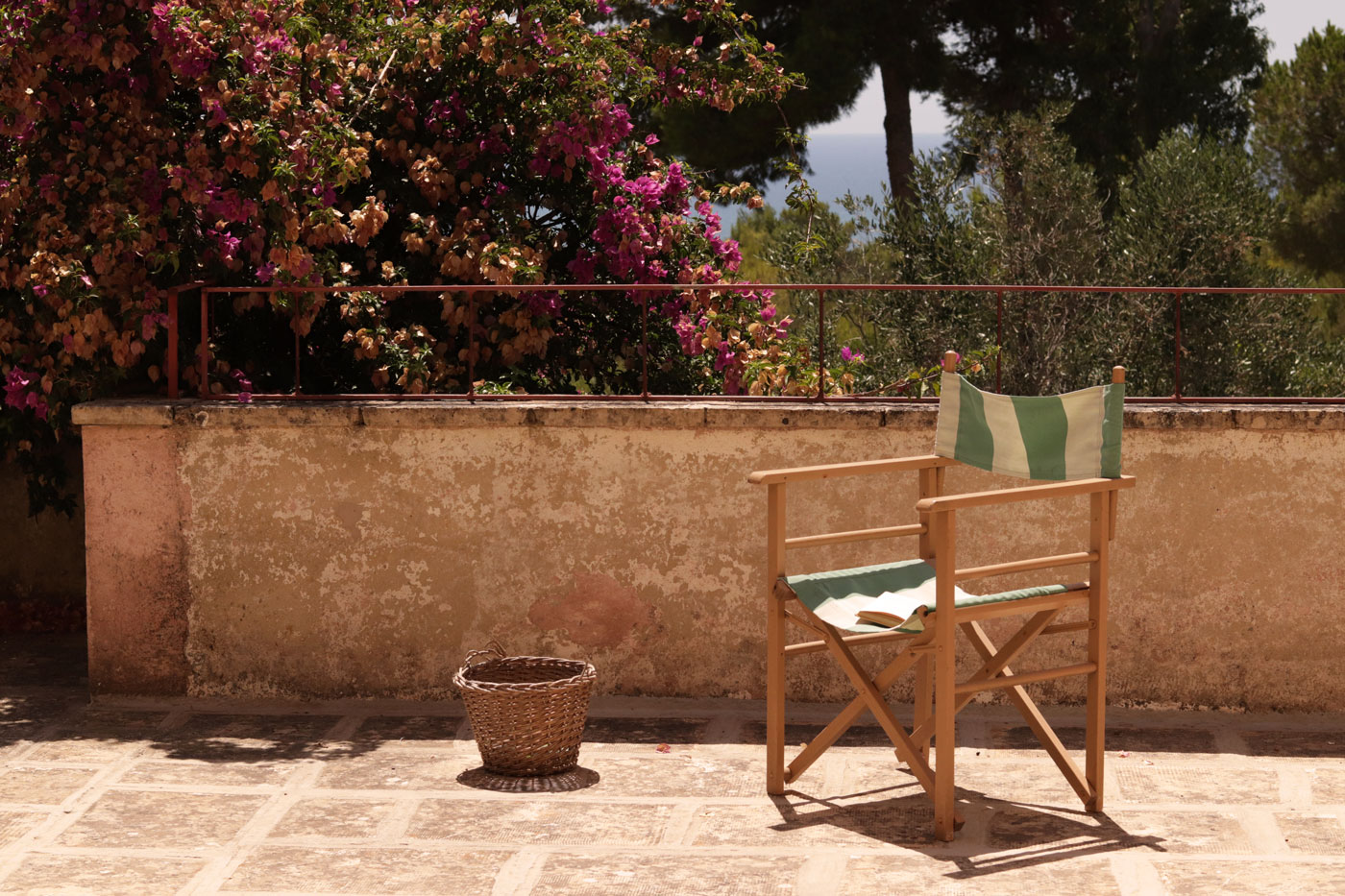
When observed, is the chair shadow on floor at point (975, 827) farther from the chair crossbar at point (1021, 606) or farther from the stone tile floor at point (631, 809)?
the chair crossbar at point (1021, 606)

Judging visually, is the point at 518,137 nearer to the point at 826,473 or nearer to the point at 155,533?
the point at 155,533

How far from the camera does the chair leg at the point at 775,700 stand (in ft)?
14.1

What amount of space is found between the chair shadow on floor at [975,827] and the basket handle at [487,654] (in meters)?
1.04

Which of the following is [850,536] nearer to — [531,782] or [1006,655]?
[1006,655]

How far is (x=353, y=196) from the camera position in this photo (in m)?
6.56

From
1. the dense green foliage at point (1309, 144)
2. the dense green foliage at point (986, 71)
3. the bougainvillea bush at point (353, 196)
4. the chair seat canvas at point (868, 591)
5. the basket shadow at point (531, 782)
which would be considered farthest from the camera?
the dense green foliage at point (1309, 144)

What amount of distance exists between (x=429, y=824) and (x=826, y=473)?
1.40 metres

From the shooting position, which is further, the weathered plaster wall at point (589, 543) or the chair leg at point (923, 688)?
the weathered plaster wall at point (589, 543)

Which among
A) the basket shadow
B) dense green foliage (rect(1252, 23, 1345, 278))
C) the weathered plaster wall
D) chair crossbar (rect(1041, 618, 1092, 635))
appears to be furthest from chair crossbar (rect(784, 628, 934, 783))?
A: dense green foliage (rect(1252, 23, 1345, 278))

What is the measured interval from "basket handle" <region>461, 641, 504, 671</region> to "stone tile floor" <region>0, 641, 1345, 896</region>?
22 centimetres

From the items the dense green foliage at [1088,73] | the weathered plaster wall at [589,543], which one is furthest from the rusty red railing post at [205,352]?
the dense green foliage at [1088,73]

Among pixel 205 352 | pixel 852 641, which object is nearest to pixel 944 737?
pixel 852 641

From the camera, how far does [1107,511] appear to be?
4.20m

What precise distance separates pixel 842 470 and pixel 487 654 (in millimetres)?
1524
